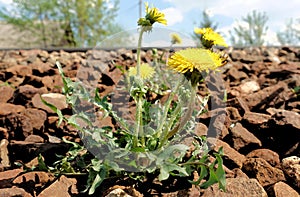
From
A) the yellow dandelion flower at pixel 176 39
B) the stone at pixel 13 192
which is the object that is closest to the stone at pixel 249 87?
the yellow dandelion flower at pixel 176 39

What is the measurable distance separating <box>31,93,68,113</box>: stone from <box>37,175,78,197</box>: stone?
32.8 inches

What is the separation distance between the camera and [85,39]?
611 inches

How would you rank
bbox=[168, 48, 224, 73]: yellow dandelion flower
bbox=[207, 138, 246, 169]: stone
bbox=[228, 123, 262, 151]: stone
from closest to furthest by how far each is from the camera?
bbox=[168, 48, 224, 73]: yellow dandelion flower → bbox=[207, 138, 246, 169]: stone → bbox=[228, 123, 262, 151]: stone

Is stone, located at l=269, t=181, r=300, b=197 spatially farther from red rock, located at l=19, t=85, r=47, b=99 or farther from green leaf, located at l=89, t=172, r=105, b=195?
red rock, located at l=19, t=85, r=47, b=99

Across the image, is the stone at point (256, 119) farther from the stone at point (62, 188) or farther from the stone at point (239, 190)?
the stone at point (62, 188)

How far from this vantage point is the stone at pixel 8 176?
1461 millimetres

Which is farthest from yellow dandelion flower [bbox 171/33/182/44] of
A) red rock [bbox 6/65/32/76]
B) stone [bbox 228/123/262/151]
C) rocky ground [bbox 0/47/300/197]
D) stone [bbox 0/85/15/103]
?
red rock [bbox 6/65/32/76]

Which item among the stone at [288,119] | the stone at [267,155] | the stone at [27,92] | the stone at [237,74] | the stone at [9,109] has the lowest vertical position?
the stone at [267,155]

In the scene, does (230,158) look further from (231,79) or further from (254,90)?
(231,79)

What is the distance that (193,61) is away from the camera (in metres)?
1.21

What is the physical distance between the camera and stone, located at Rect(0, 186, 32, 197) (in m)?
1.33

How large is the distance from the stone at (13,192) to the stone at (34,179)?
0.29 feet

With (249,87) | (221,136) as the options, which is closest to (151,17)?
(221,136)

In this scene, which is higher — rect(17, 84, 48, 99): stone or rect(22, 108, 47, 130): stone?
rect(17, 84, 48, 99): stone
